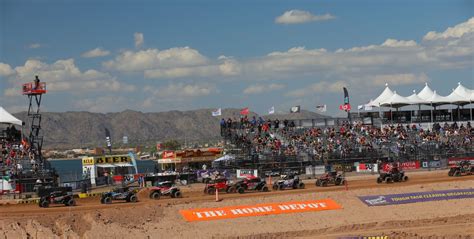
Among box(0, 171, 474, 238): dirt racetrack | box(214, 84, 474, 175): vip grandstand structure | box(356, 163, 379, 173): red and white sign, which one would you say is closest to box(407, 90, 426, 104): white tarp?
box(214, 84, 474, 175): vip grandstand structure

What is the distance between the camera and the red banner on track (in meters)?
32.0

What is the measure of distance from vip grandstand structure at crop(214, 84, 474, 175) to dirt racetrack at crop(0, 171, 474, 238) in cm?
1838

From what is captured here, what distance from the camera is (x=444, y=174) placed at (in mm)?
51312

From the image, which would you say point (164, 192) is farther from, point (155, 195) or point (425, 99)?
point (425, 99)

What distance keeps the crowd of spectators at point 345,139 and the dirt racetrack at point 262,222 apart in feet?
69.9

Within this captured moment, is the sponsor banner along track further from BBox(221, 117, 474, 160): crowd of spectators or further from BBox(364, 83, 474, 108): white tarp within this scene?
BBox(364, 83, 474, 108): white tarp

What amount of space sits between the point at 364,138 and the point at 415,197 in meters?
26.2

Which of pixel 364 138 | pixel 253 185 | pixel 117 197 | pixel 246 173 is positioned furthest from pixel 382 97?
pixel 117 197

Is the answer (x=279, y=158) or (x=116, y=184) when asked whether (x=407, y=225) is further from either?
(x=116, y=184)

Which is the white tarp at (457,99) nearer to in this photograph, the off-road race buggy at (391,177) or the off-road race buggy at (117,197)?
Answer: the off-road race buggy at (391,177)

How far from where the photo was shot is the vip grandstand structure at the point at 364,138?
54.7 m

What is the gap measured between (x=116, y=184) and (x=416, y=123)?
110 ft

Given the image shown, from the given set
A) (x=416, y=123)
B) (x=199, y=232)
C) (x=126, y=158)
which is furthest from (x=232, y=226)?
(x=416, y=123)

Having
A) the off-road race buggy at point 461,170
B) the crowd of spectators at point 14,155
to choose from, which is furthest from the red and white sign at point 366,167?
the crowd of spectators at point 14,155
